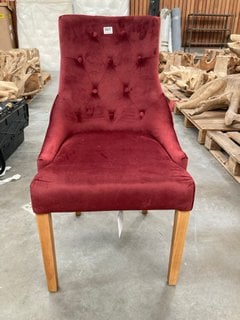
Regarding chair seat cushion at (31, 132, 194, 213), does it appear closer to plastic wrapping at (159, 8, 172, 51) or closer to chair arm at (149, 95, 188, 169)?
chair arm at (149, 95, 188, 169)

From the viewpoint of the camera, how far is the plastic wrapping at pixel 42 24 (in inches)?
213

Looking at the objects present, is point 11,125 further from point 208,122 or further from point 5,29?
point 5,29

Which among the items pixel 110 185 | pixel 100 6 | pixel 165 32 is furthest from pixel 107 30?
pixel 165 32

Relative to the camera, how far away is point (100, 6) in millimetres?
5543

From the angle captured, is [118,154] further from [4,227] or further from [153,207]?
[4,227]

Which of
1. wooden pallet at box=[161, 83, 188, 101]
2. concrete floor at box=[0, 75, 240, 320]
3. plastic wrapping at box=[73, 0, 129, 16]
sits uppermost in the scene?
plastic wrapping at box=[73, 0, 129, 16]

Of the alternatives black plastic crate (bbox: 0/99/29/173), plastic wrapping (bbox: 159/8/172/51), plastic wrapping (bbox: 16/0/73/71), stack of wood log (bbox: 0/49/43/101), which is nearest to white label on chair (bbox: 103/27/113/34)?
black plastic crate (bbox: 0/99/29/173)

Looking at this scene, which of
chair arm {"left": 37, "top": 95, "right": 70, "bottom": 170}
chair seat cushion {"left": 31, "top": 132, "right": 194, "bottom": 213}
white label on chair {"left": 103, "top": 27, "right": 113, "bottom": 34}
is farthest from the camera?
white label on chair {"left": 103, "top": 27, "right": 113, "bottom": 34}

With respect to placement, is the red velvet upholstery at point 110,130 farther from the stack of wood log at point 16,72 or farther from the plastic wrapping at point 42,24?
the plastic wrapping at point 42,24

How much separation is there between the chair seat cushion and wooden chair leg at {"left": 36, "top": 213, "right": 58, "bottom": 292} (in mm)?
47

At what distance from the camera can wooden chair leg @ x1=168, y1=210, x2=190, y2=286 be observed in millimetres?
918

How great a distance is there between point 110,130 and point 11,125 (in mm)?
973

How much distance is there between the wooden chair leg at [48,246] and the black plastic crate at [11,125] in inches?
36.6

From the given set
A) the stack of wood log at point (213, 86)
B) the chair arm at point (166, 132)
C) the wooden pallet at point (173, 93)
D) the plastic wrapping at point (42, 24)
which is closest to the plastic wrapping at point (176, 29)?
the plastic wrapping at point (42, 24)
